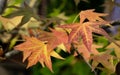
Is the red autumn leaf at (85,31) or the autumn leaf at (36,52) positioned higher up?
the red autumn leaf at (85,31)

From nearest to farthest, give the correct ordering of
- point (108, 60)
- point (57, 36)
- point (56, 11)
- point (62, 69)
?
point (57, 36)
point (108, 60)
point (62, 69)
point (56, 11)

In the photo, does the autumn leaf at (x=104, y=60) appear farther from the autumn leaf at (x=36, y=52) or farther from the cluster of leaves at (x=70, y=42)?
the autumn leaf at (x=36, y=52)

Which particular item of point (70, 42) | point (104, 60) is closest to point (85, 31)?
point (70, 42)

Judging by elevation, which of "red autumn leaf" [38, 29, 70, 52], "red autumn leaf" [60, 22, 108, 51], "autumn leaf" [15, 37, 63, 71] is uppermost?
"red autumn leaf" [60, 22, 108, 51]

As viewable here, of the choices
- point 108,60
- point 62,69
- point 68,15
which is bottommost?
point 62,69

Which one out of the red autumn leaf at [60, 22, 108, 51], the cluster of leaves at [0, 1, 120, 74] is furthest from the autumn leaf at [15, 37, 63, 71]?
the red autumn leaf at [60, 22, 108, 51]

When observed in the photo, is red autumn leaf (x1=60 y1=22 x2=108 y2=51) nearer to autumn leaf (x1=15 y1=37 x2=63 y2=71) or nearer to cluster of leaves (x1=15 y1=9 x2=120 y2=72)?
cluster of leaves (x1=15 y1=9 x2=120 y2=72)

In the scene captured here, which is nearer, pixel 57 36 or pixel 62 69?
pixel 57 36

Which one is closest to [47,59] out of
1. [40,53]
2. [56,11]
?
[40,53]

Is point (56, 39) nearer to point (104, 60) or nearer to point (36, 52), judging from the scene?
point (36, 52)

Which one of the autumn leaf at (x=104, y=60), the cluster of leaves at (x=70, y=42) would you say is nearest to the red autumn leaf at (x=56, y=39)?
the cluster of leaves at (x=70, y=42)

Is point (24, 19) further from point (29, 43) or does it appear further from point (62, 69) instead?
point (62, 69)
